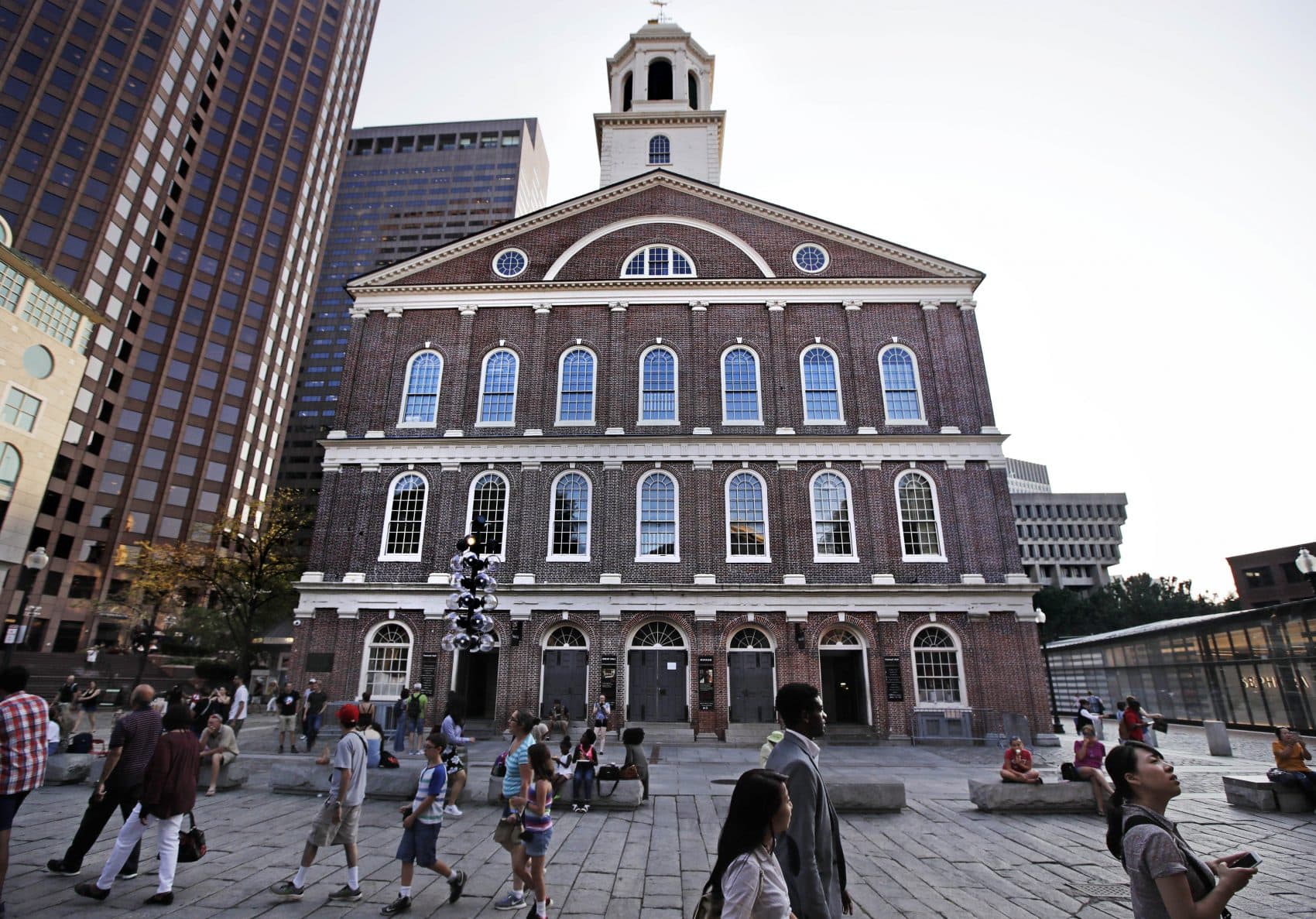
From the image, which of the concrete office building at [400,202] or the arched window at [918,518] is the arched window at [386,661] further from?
the concrete office building at [400,202]

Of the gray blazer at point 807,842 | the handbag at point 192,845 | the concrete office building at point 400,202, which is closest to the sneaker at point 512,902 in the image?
the handbag at point 192,845

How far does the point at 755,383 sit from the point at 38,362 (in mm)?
39931

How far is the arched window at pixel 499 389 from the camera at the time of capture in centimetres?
2628

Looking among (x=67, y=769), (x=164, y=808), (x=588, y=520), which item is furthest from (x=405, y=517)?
(x=164, y=808)

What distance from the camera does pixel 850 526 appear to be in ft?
79.7

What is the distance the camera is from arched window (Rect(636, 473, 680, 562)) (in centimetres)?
2402

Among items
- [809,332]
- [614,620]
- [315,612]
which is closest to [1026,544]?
[809,332]

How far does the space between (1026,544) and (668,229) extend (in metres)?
93.5

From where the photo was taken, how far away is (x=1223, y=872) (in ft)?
10.4

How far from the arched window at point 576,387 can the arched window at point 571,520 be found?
101 inches

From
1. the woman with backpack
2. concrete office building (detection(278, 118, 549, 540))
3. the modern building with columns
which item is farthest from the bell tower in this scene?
concrete office building (detection(278, 118, 549, 540))

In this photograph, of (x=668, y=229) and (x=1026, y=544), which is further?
(x=1026, y=544)

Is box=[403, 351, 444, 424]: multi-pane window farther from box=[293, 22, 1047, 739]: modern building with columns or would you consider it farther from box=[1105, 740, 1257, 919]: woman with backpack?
box=[1105, 740, 1257, 919]: woman with backpack

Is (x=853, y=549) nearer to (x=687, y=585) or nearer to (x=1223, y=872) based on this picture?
(x=687, y=585)
